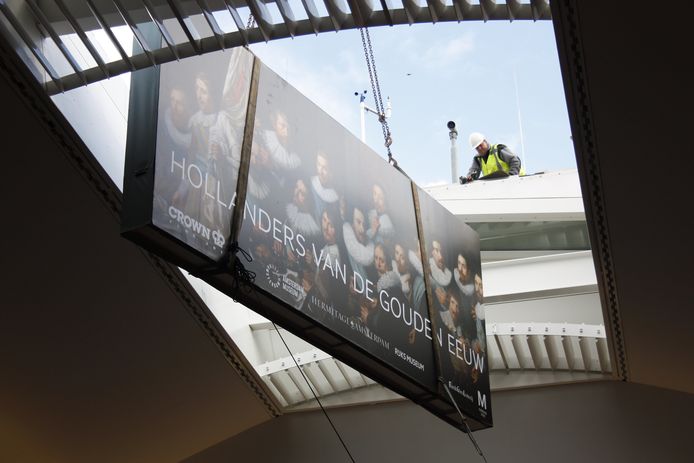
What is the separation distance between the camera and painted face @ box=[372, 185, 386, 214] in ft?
20.5

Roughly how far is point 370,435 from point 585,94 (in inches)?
191

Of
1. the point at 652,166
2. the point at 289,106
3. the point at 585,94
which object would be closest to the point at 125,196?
the point at 289,106

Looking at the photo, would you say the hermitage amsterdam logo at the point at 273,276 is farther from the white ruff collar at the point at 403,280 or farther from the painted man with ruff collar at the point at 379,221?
the white ruff collar at the point at 403,280

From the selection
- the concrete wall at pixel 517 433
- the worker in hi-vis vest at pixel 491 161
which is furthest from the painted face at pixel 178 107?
the worker in hi-vis vest at pixel 491 161

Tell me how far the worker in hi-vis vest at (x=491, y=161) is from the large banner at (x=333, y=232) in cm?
508

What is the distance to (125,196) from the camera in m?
4.48

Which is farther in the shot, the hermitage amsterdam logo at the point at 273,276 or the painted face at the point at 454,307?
the painted face at the point at 454,307

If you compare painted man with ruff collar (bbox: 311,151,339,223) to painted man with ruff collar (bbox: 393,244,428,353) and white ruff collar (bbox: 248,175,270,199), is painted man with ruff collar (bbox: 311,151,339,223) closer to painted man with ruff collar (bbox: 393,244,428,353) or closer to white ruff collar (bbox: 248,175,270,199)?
white ruff collar (bbox: 248,175,270,199)

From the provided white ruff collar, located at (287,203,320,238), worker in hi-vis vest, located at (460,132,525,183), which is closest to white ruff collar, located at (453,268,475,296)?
white ruff collar, located at (287,203,320,238)

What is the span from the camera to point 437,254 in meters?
6.72

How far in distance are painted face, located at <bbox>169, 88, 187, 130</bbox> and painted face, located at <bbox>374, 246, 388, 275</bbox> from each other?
67.1 inches

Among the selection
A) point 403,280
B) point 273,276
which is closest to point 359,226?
point 403,280

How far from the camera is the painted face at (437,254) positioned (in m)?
6.68

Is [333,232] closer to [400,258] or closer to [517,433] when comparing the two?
[400,258]
